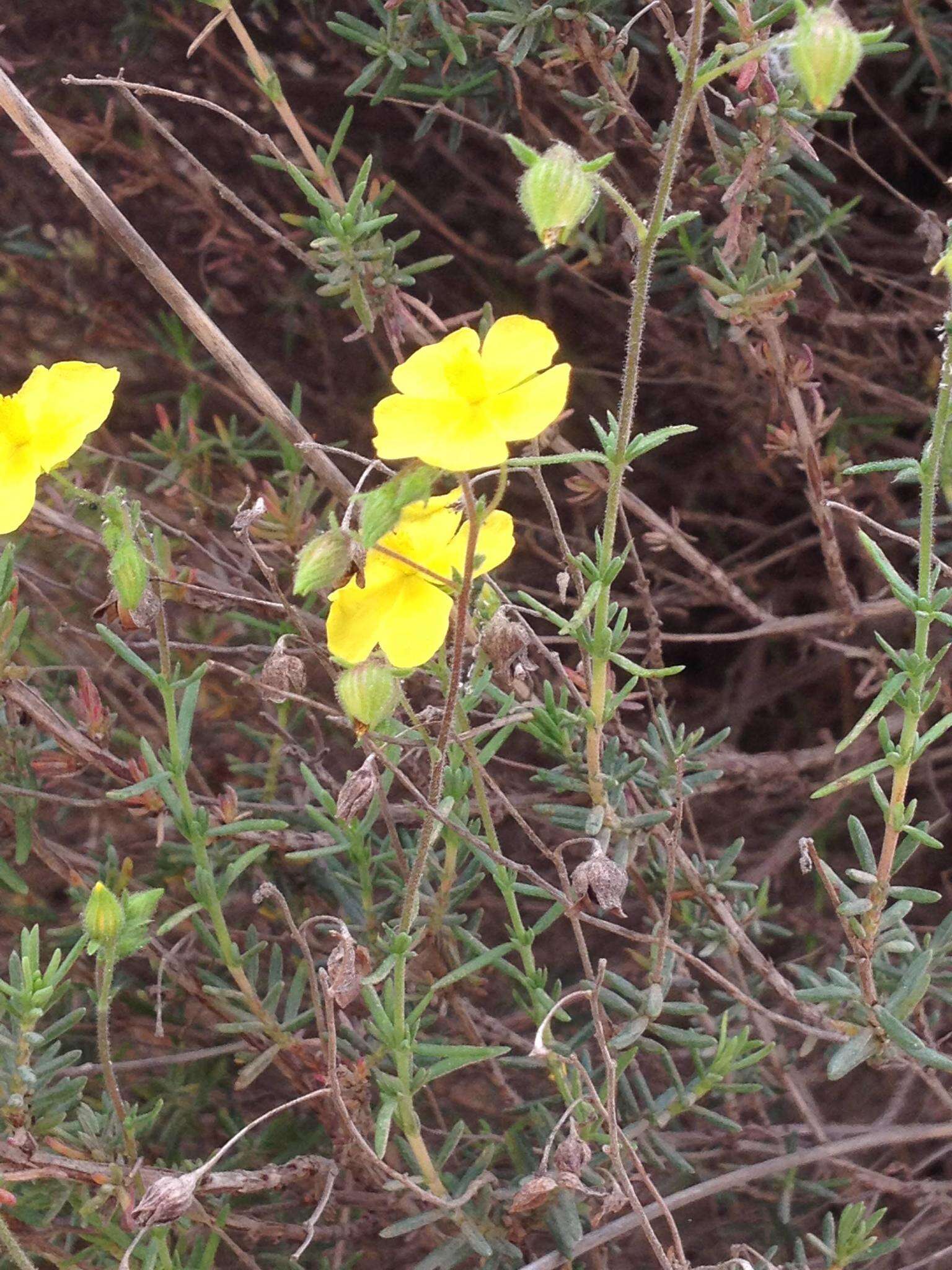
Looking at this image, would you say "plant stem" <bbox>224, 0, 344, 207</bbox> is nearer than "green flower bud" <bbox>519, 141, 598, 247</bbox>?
No

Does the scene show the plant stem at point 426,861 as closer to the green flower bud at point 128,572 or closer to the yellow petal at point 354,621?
the yellow petal at point 354,621

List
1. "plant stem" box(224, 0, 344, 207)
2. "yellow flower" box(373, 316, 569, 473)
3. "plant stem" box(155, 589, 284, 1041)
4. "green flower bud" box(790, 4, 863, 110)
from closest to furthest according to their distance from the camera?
"green flower bud" box(790, 4, 863, 110), "yellow flower" box(373, 316, 569, 473), "plant stem" box(155, 589, 284, 1041), "plant stem" box(224, 0, 344, 207)

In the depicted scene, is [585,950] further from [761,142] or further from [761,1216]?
[761,142]

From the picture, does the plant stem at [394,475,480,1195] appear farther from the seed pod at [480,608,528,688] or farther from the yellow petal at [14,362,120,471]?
the yellow petal at [14,362,120,471]

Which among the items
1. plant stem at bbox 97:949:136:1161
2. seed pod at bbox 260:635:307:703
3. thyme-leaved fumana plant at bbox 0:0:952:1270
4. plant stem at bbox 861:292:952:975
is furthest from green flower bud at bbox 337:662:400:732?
plant stem at bbox 861:292:952:975

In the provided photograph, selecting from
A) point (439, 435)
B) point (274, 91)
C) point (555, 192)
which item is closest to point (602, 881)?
point (439, 435)

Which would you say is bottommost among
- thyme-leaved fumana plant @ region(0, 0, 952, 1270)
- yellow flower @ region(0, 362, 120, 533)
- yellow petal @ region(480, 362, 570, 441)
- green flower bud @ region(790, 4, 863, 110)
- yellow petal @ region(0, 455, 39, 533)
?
thyme-leaved fumana plant @ region(0, 0, 952, 1270)

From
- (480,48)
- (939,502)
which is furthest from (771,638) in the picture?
(480,48)

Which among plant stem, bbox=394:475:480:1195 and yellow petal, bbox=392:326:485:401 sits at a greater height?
yellow petal, bbox=392:326:485:401
